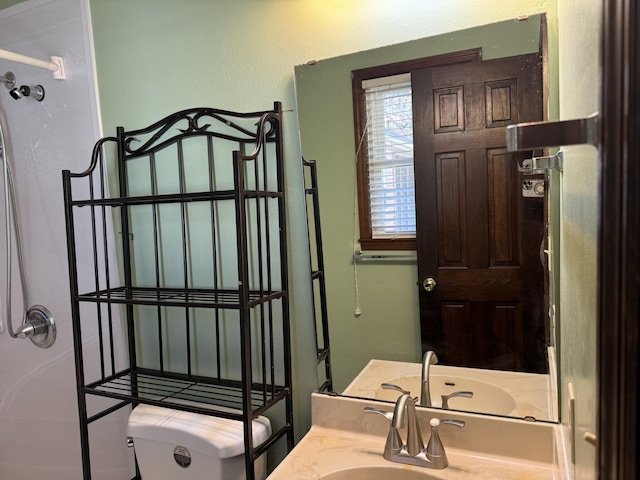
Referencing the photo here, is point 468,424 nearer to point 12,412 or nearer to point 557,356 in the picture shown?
point 557,356

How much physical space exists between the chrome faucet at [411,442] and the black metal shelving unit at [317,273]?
0.27 meters

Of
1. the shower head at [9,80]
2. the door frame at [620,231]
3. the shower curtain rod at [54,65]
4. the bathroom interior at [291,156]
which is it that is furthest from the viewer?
the shower head at [9,80]

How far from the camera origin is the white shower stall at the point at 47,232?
172 centimetres

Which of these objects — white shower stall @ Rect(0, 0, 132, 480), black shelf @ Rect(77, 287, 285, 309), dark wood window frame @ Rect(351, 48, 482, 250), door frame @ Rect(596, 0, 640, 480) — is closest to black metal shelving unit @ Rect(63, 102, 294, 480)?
black shelf @ Rect(77, 287, 285, 309)

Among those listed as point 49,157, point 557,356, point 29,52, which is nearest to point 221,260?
point 49,157

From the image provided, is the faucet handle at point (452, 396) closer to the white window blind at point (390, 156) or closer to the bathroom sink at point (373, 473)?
the bathroom sink at point (373, 473)

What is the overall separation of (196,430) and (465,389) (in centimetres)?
77

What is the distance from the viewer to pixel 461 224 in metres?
1.19

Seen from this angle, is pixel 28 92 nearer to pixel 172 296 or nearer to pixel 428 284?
pixel 172 296

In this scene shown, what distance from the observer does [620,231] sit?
0.32 m

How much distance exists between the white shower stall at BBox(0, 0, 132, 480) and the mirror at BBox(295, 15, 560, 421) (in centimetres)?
90

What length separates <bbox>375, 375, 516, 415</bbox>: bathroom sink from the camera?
1.19m

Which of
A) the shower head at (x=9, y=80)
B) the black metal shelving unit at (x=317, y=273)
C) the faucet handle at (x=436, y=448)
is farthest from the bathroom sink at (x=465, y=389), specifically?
the shower head at (x=9, y=80)

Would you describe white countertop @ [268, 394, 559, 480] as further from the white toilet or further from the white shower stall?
the white shower stall
